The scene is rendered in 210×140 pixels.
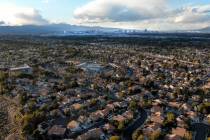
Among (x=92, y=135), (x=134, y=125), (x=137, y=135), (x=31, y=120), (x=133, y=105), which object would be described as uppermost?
(x=133, y=105)

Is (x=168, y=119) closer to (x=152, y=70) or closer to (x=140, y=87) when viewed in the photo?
(x=140, y=87)

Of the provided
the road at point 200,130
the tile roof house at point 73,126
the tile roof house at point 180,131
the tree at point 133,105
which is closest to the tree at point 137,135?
the tile roof house at point 180,131

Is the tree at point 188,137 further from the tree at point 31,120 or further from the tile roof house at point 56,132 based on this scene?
the tree at point 31,120

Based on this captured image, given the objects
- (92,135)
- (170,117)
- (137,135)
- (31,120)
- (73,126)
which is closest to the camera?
(137,135)

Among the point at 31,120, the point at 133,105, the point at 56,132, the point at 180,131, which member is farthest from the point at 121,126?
the point at 31,120

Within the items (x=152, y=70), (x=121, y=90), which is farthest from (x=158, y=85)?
(x=152, y=70)

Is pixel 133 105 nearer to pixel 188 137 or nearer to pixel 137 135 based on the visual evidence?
pixel 137 135
